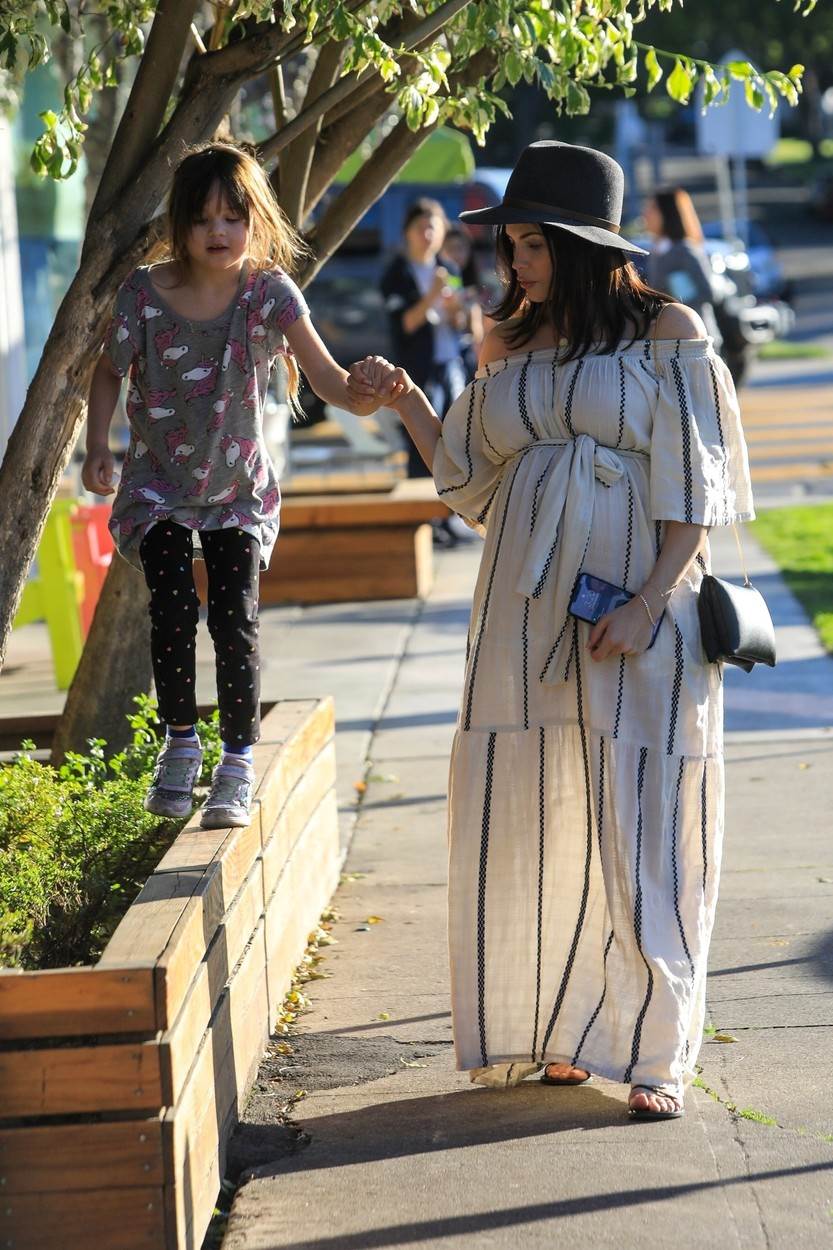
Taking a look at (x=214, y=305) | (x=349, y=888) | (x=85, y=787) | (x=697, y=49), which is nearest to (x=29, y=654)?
(x=349, y=888)

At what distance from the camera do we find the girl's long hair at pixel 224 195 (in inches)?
153

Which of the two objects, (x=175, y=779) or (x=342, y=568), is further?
(x=342, y=568)

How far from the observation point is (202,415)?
13.1ft

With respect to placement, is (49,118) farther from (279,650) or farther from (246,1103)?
(279,650)

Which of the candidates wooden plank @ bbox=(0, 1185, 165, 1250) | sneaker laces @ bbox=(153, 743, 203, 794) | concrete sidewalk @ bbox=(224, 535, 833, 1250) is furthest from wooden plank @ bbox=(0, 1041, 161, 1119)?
sneaker laces @ bbox=(153, 743, 203, 794)

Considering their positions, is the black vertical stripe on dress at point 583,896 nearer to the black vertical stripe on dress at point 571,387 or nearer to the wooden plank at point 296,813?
the black vertical stripe on dress at point 571,387

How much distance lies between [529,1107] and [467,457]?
1.38 meters

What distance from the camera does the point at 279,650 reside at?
30.7 ft

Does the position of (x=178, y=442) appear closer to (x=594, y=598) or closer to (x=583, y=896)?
(x=594, y=598)

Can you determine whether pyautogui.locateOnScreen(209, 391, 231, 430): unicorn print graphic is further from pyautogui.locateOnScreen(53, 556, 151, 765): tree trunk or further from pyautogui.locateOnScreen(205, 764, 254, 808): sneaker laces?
pyautogui.locateOnScreen(53, 556, 151, 765): tree trunk

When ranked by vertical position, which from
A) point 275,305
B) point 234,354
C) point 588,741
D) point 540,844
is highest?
point 275,305

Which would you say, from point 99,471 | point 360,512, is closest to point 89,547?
Result: point 360,512

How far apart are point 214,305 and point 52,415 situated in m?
0.60

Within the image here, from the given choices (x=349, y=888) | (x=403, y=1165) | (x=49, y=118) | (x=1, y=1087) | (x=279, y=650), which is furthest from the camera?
(x=279, y=650)
